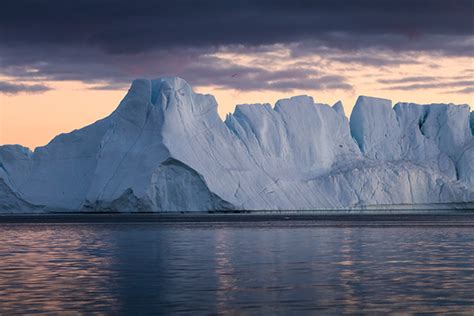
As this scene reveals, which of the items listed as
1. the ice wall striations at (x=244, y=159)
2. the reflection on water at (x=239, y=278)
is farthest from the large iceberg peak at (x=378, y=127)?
the reflection on water at (x=239, y=278)

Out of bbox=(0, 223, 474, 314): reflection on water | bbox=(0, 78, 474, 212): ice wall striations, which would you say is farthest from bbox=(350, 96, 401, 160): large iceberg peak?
bbox=(0, 223, 474, 314): reflection on water

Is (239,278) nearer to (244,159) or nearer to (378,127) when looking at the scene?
(244,159)

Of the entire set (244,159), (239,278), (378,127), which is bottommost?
(239,278)

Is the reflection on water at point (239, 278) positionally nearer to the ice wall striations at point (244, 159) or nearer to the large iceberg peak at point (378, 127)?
the ice wall striations at point (244, 159)

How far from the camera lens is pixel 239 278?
50.4 ft

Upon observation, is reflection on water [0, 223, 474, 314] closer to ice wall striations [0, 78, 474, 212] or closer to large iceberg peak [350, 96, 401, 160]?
ice wall striations [0, 78, 474, 212]

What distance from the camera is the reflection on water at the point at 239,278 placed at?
39.4ft

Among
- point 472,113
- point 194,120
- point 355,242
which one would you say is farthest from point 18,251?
point 472,113

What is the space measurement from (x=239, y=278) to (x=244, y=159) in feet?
137

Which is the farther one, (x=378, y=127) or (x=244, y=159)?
(x=378, y=127)

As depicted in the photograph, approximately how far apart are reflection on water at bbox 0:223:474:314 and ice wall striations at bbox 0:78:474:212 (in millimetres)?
28492

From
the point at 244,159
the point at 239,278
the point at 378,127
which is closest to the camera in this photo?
the point at 239,278

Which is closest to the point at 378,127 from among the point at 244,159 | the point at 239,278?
the point at 244,159

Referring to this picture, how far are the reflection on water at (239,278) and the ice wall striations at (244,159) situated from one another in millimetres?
28492
